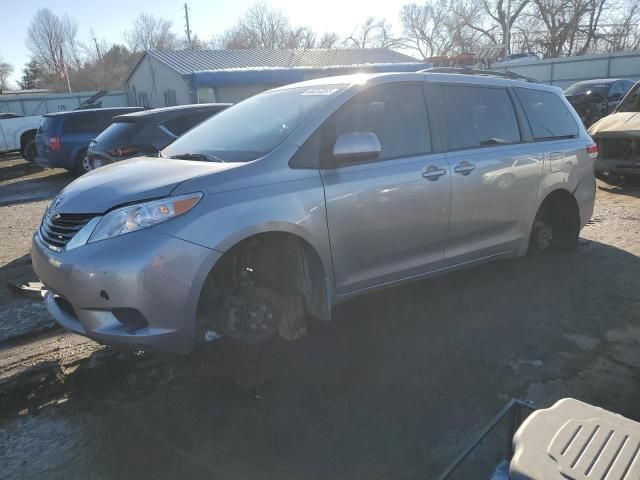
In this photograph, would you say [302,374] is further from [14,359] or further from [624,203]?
[624,203]

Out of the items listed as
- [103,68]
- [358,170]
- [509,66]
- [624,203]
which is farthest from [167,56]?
[103,68]

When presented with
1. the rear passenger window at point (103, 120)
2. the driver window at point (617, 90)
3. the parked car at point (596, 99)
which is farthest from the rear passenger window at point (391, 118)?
the driver window at point (617, 90)

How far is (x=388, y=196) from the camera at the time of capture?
3.51m

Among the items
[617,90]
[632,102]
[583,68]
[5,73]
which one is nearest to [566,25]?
[583,68]

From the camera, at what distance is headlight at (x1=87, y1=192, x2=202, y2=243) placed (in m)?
2.75

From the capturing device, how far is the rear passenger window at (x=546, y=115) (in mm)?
4684

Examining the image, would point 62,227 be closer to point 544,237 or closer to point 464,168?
point 464,168

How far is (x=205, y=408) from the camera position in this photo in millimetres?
2891

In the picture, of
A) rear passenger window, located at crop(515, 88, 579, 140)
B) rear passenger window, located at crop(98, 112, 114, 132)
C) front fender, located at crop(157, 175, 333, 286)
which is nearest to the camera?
front fender, located at crop(157, 175, 333, 286)

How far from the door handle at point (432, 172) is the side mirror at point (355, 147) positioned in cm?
61

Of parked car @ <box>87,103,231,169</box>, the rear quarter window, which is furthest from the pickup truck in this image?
the rear quarter window

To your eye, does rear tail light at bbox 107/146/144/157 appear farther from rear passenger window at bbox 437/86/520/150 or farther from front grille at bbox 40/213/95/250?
rear passenger window at bbox 437/86/520/150

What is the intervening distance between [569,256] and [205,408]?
163 inches

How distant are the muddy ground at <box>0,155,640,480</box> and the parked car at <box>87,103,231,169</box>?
374cm
